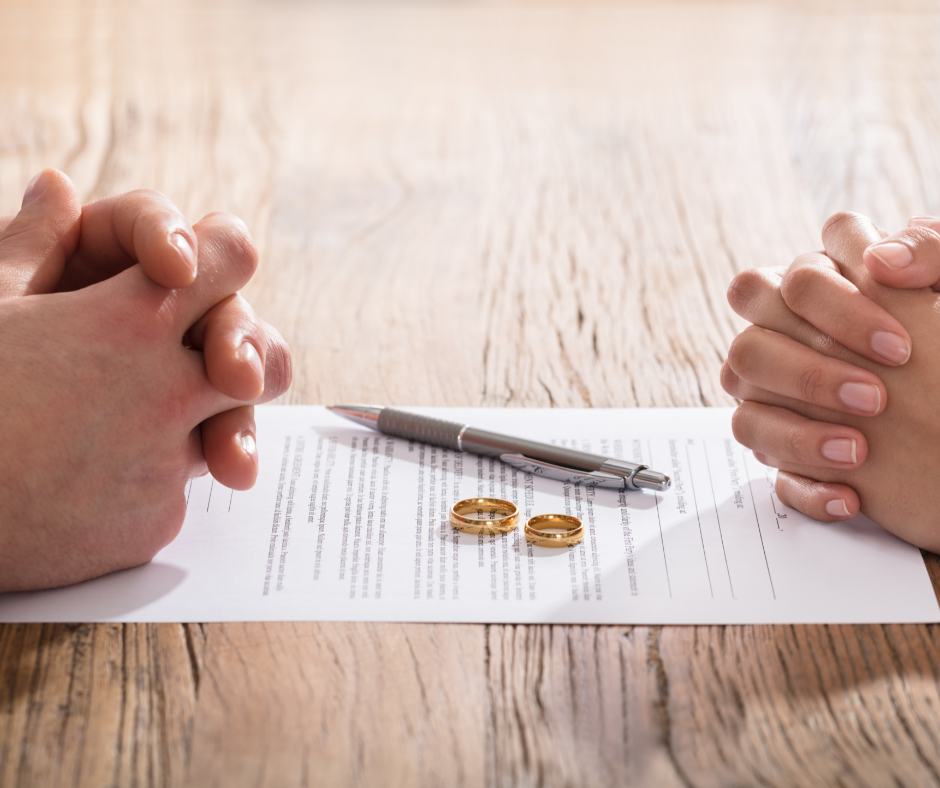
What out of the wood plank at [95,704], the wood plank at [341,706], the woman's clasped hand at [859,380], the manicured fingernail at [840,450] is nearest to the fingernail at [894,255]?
the woman's clasped hand at [859,380]

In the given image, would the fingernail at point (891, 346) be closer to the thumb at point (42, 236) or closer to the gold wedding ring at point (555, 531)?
the gold wedding ring at point (555, 531)

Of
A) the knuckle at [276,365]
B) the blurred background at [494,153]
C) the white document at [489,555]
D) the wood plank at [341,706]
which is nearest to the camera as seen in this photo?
the wood plank at [341,706]

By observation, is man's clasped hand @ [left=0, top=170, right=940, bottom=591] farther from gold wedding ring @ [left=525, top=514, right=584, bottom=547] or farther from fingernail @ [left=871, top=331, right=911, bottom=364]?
gold wedding ring @ [left=525, top=514, right=584, bottom=547]

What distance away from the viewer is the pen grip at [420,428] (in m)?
0.77

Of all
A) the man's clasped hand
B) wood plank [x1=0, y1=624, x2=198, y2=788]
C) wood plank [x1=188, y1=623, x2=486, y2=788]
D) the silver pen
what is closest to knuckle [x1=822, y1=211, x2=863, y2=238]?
the man's clasped hand

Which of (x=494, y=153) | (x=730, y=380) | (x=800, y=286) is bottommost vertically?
(x=494, y=153)

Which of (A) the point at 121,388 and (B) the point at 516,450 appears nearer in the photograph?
(A) the point at 121,388

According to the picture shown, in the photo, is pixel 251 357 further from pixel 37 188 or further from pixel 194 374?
pixel 37 188

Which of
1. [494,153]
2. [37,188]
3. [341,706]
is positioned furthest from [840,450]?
[494,153]

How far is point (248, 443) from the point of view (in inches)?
26.0

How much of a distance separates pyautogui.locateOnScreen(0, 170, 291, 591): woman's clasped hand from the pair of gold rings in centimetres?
15

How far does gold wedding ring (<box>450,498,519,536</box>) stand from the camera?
660mm

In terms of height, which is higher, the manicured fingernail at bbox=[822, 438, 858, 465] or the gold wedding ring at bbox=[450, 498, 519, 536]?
the manicured fingernail at bbox=[822, 438, 858, 465]

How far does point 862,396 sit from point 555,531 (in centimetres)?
22
